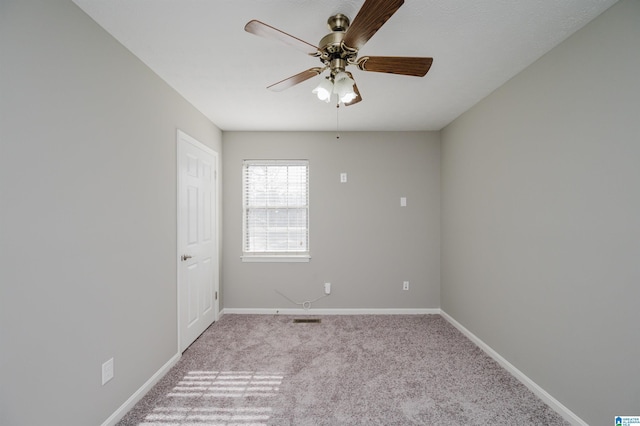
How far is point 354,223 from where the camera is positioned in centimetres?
393

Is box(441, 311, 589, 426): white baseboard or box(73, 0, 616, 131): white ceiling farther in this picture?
box(441, 311, 589, 426): white baseboard

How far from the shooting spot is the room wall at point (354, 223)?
3.91 m

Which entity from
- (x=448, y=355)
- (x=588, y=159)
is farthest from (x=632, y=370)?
(x=448, y=355)

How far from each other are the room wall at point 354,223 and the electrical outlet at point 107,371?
209 cm

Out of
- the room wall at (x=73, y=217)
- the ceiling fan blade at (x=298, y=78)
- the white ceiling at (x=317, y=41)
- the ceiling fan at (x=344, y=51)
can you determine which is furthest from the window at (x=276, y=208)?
the ceiling fan at (x=344, y=51)

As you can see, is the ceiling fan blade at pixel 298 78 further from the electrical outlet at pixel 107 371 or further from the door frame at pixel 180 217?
the electrical outlet at pixel 107 371

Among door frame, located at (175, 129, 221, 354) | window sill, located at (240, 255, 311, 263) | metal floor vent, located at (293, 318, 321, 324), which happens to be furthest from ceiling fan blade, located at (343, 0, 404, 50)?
metal floor vent, located at (293, 318, 321, 324)

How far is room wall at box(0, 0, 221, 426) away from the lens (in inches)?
49.9

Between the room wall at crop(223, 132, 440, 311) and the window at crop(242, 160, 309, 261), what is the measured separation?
12 centimetres

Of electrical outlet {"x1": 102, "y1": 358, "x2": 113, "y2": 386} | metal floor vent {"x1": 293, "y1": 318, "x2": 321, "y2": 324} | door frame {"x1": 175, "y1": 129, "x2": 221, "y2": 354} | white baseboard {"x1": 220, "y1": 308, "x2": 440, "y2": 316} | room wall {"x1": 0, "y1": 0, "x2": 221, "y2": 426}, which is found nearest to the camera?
room wall {"x1": 0, "y1": 0, "x2": 221, "y2": 426}

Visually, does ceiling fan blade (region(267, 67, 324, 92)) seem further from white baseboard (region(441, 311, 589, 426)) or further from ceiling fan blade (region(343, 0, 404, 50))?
white baseboard (region(441, 311, 589, 426))

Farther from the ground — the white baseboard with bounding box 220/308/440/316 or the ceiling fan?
the ceiling fan

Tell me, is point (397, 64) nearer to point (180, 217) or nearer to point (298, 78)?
point (298, 78)

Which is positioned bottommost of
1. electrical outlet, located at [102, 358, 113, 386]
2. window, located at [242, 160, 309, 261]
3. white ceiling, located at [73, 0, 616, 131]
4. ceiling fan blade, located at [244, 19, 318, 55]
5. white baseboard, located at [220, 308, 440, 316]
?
white baseboard, located at [220, 308, 440, 316]
